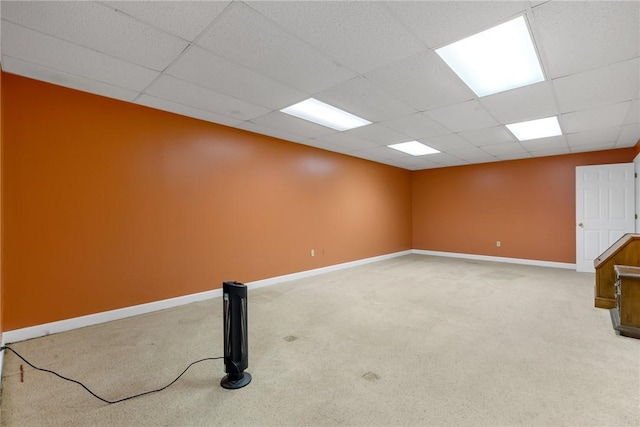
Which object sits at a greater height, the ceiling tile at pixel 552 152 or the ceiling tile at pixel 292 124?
the ceiling tile at pixel 292 124

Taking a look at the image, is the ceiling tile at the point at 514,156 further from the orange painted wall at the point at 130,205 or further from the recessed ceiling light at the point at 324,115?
the orange painted wall at the point at 130,205

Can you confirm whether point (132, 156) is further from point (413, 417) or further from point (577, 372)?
point (577, 372)

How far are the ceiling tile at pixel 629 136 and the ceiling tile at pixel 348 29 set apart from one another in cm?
410

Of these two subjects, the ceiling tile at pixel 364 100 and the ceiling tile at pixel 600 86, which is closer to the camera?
the ceiling tile at pixel 600 86

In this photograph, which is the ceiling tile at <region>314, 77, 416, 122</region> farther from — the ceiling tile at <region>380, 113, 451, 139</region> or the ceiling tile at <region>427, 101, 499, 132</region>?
the ceiling tile at <region>427, 101, 499, 132</region>

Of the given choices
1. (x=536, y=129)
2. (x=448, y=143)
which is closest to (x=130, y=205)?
(x=448, y=143)

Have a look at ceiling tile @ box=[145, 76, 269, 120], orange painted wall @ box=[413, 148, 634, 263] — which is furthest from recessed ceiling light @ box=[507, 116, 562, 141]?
ceiling tile @ box=[145, 76, 269, 120]

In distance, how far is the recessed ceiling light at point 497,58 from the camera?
202 centimetres

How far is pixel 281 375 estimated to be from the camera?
2.06m

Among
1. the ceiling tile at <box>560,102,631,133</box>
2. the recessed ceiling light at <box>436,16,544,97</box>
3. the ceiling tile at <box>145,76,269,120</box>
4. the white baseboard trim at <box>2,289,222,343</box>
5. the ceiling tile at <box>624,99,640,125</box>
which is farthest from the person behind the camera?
the ceiling tile at <box>560,102,631,133</box>

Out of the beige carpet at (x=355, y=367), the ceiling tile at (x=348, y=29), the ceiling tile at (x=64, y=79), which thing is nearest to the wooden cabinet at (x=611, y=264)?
the beige carpet at (x=355, y=367)

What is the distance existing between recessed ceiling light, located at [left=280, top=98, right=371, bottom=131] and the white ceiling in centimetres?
19

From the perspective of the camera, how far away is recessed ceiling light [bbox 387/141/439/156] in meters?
5.16

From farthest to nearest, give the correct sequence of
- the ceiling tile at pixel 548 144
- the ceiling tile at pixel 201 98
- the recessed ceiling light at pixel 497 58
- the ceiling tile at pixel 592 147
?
the ceiling tile at pixel 592 147 → the ceiling tile at pixel 548 144 → the ceiling tile at pixel 201 98 → the recessed ceiling light at pixel 497 58
